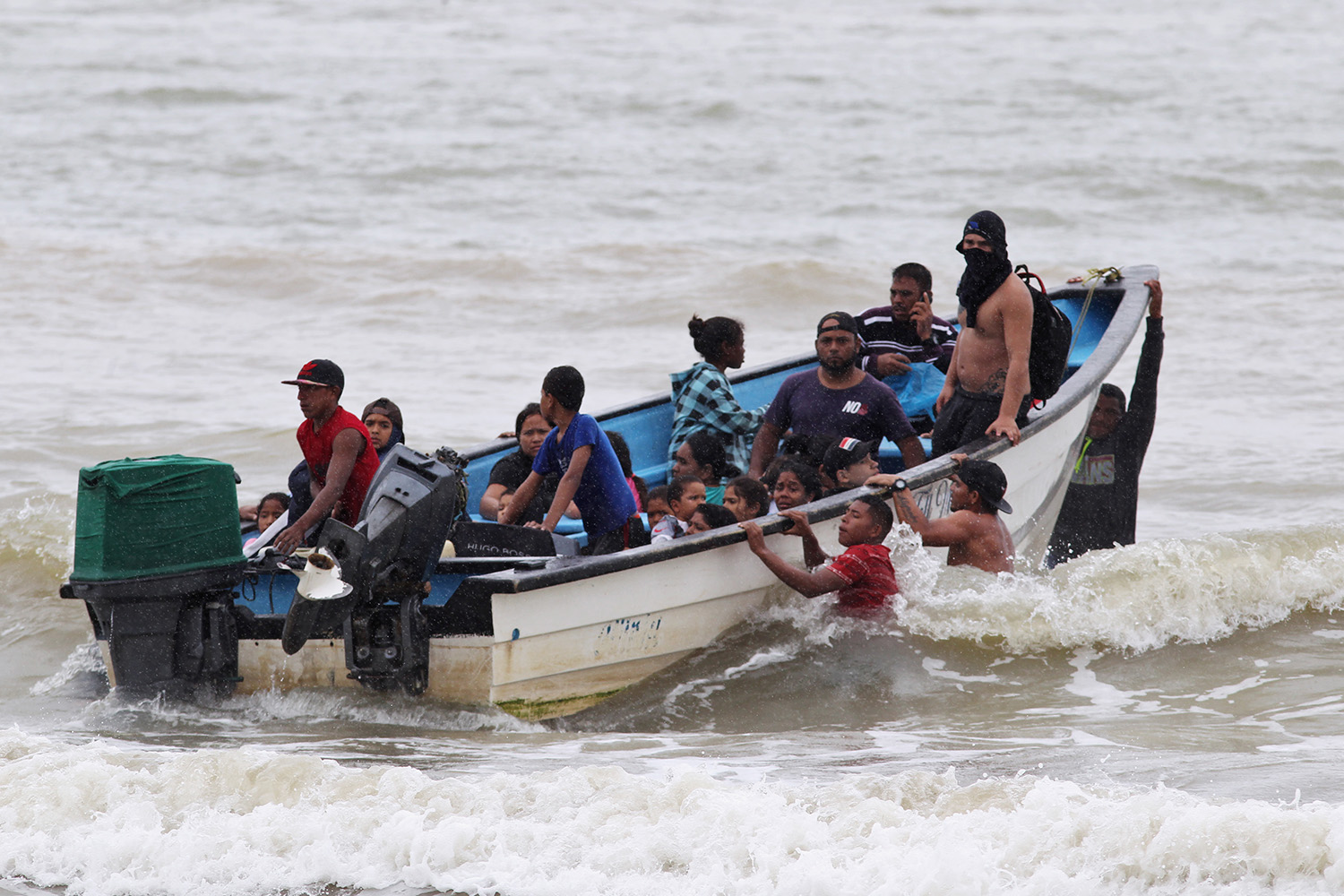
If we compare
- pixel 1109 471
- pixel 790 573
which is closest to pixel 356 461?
pixel 790 573

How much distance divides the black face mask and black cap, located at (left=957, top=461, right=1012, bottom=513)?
2.44 ft

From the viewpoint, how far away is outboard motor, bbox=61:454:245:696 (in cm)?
515

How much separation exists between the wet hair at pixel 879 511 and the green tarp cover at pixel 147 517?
2.58m

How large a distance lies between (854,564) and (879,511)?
0.82 ft

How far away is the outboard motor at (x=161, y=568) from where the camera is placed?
16.9ft

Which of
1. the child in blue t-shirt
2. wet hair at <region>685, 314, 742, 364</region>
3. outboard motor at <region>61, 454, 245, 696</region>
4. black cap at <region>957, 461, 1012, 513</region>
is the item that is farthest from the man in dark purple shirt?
outboard motor at <region>61, 454, 245, 696</region>

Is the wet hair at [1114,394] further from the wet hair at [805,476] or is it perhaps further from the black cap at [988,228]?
the wet hair at [805,476]

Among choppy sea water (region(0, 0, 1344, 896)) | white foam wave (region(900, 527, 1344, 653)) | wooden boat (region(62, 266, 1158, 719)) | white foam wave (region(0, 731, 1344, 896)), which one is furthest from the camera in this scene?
white foam wave (region(900, 527, 1344, 653))

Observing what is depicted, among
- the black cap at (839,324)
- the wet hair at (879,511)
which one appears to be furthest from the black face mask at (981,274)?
the wet hair at (879,511)

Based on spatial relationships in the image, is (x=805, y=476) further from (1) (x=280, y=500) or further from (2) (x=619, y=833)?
(1) (x=280, y=500)

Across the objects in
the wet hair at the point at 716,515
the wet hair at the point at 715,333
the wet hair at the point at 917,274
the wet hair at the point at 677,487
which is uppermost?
the wet hair at the point at 917,274

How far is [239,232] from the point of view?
20.6 m

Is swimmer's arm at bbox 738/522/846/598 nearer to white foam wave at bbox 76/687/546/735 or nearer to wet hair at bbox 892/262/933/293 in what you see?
white foam wave at bbox 76/687/546/735

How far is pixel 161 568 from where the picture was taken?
524cm
